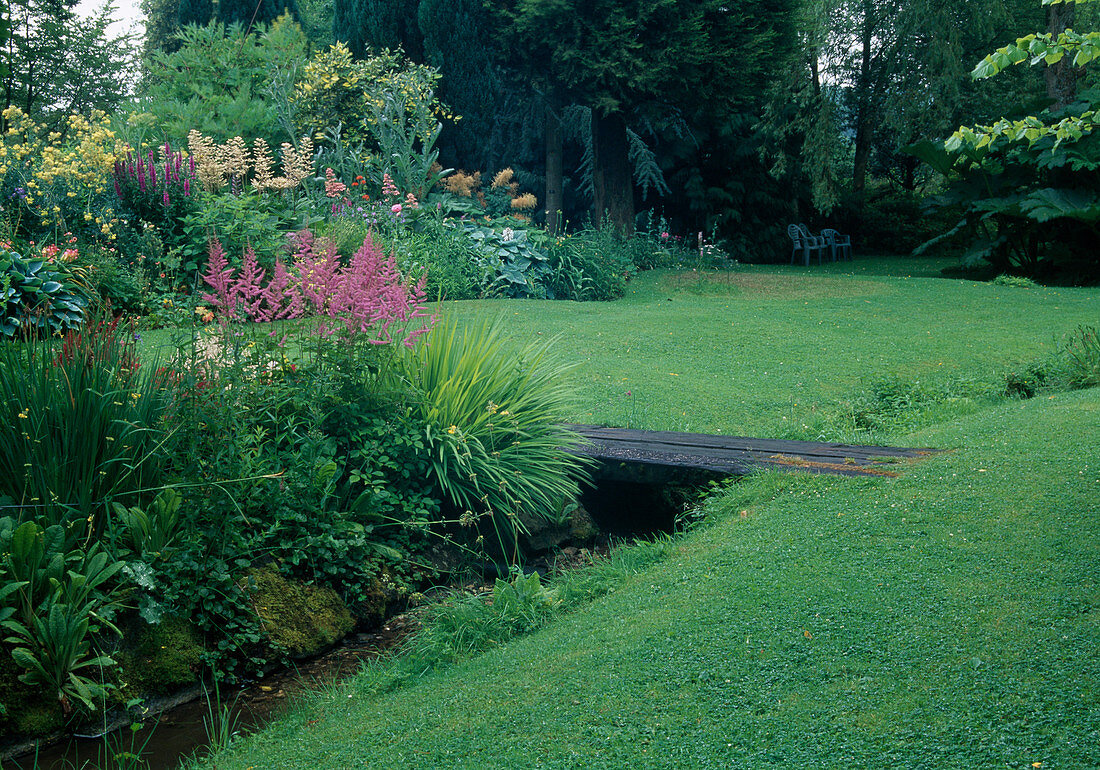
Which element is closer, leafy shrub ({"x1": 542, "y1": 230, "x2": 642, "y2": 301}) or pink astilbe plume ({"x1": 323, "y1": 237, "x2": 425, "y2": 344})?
pink astilbe plume ({"x1": 323, "y1": 237, "x2": 425, "y2": 344})

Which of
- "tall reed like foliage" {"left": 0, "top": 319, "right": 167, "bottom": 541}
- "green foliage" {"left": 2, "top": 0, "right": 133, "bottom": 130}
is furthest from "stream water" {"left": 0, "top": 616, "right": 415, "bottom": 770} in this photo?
"green foliage" {"left": 2, "top": 0, "right": 133, "bottom": 130}

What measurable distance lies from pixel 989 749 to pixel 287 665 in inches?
117

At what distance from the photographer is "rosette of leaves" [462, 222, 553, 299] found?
12094 mm

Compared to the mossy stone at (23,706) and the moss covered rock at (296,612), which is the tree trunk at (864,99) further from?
the mossy stone at (23,706)

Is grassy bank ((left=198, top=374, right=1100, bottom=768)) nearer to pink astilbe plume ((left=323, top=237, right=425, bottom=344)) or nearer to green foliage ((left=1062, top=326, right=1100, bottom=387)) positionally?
pink astilbe plume ((left=323, top=237, right=425, bottom=344))

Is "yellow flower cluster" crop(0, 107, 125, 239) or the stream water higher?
"yellow flower cluster" crop(0, 107, 125, 239)

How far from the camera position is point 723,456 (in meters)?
5.26

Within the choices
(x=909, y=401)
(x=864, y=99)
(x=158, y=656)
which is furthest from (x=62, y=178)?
(x=864, y=99)

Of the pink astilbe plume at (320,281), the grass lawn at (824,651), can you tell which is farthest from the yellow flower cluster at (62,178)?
the grass lawn at (824,651)

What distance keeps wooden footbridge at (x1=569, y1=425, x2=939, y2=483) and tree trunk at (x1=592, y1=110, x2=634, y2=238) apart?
12.8 m

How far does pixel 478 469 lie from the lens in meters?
4.96

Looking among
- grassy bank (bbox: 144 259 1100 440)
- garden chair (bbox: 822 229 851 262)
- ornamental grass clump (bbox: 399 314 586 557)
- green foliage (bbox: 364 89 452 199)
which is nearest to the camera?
ornamental grass clump (bbox: 399 314 586 557)

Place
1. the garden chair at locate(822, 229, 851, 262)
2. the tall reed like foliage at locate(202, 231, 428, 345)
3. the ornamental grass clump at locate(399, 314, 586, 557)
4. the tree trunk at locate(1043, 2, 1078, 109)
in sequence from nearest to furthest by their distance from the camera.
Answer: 1. the tall reed like foliage at locate(202, 231, 428, 345)
2. the ornamental grass clump at locate(399, 314, 586, 557)
3. the tree trunk at locate(1043, 2, 1078, 109)
4. the garden chair at locate(822, 229, 851, 262)

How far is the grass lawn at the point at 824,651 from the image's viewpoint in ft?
8.17
